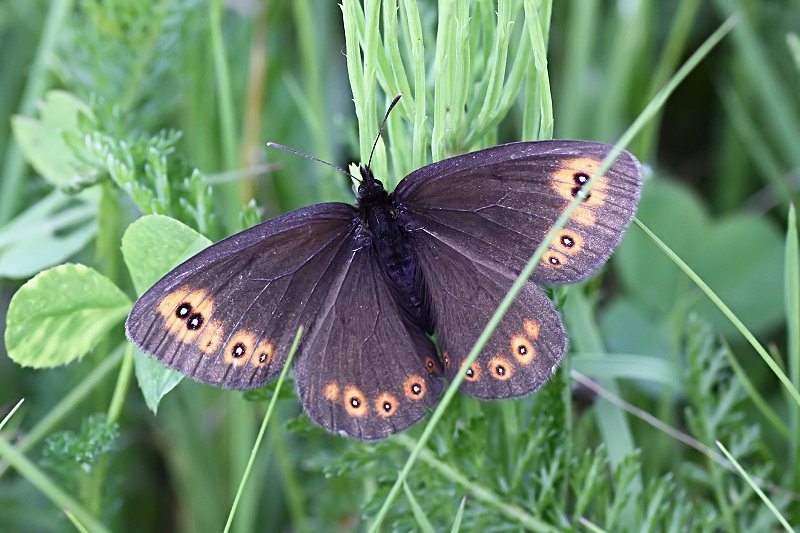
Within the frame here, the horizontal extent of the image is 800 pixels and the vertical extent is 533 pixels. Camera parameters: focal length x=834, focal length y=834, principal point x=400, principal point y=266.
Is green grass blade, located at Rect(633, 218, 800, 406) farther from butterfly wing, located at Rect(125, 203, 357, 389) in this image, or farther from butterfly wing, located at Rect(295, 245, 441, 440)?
butterfly wing, located at Rect(125, 203, 357, 389)

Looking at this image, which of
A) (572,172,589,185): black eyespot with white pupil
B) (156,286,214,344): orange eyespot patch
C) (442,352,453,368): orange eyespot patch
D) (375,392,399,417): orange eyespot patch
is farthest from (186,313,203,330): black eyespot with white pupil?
(572,172,589,185): black eyespot with white pupil

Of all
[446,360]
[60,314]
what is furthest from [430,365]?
[60,314]

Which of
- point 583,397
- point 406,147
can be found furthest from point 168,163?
point 583,397

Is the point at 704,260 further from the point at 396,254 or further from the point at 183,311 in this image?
the point at 183,311

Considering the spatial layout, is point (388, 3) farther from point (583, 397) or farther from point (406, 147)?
point (583, 397)

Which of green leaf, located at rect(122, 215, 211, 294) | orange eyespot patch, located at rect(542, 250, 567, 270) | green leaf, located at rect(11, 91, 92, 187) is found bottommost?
green leaf, located at rect(122, 215, 211, 294)

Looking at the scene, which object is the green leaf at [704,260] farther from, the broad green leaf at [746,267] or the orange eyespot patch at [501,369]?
the orange eyespot patch at [501,369]
